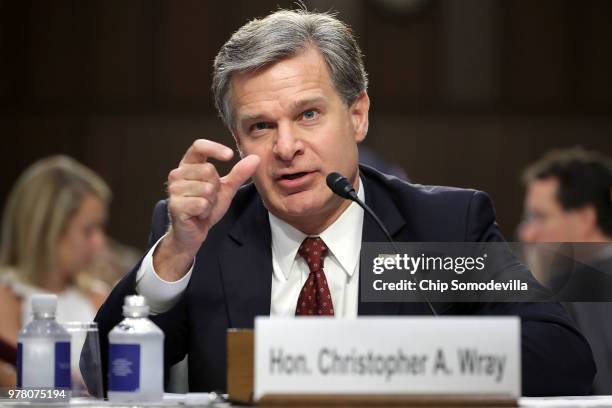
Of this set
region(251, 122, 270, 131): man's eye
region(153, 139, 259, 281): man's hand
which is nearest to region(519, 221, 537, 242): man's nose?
region(251, 122, 270, 131): man's eye

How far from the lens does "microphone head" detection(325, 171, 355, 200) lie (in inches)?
75.8

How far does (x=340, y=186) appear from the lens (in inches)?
76.6

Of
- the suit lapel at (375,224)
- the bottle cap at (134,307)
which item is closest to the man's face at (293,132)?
Result: the suit lapel at (375,224)

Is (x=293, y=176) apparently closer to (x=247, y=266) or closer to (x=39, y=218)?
(x=247, y=266)

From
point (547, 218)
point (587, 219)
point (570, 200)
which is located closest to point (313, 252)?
point (587, 219)

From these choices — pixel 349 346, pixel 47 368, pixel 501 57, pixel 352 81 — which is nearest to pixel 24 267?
pixel 352 81

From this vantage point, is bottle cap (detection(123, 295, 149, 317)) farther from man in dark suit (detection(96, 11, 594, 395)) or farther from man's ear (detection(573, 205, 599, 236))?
man's ear (detection(573, 205, 599, 236))

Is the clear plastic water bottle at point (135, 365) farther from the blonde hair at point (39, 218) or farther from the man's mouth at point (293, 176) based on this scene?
the blonde hair at point (39, 218)

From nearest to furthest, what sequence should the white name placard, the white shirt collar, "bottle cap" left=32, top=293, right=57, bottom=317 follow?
the white name placard, "bottle cap" left=32, top=293, right=57, bottom=317, the white shirt collar

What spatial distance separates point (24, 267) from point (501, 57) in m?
3.84

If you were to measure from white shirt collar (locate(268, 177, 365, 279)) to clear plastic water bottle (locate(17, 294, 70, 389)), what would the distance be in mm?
697

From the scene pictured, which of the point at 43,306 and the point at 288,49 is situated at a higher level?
the point at 288,49

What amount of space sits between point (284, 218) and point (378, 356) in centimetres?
92

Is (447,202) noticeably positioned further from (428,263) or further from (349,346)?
(349,346)
